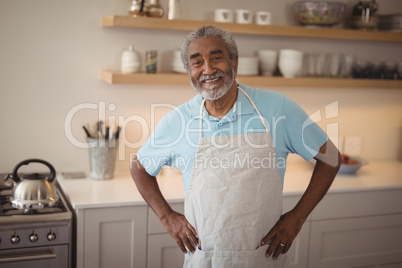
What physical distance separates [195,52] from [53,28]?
1242 mm

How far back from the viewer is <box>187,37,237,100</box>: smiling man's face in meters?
1.91

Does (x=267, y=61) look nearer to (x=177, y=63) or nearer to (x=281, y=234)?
(x=177, y=63)

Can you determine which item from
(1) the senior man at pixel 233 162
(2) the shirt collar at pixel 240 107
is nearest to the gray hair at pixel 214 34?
(1) the senior man at pixel 233 162

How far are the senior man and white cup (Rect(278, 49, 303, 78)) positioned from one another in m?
1.17

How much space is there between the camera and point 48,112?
2.90 metres

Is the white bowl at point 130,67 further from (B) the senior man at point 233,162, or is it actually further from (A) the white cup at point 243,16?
(B) the senior man at point 233,162

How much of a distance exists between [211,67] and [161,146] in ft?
1.26

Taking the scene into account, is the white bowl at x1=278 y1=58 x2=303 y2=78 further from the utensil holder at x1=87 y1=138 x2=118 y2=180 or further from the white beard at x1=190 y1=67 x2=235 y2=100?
the white beard at x1=190 y1=67 x2=235 y2=100

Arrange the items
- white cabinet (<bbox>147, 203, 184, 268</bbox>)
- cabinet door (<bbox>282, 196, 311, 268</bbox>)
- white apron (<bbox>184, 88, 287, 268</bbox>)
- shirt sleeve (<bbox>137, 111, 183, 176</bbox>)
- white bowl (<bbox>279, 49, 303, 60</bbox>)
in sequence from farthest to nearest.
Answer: white bowl (<bbox>279, 49, 303, 60</bbox>) → cabinet door (<bbox>282, 196, 311, 268</bbox>) → white cabinet (<bbox>147, 203, 184, 268</bbox>) → shirt sleeve (<bbox>137, 111, 183, 176</bbox>) → white apron (<bbox>184, 88, 287, 268</bbox>)

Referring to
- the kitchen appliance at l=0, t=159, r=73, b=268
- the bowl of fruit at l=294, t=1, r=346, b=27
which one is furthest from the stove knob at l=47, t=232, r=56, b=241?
the bowl of fruit at l=294, t=1, r=346, b=27

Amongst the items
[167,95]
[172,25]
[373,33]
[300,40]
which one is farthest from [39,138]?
[373,33]

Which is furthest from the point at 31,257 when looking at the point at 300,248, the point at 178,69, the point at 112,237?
the point at 300,248

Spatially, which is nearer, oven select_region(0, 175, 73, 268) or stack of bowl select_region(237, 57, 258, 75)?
oven select_region(0, 175, 73, 268)

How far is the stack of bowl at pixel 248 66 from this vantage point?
301 centimetres
